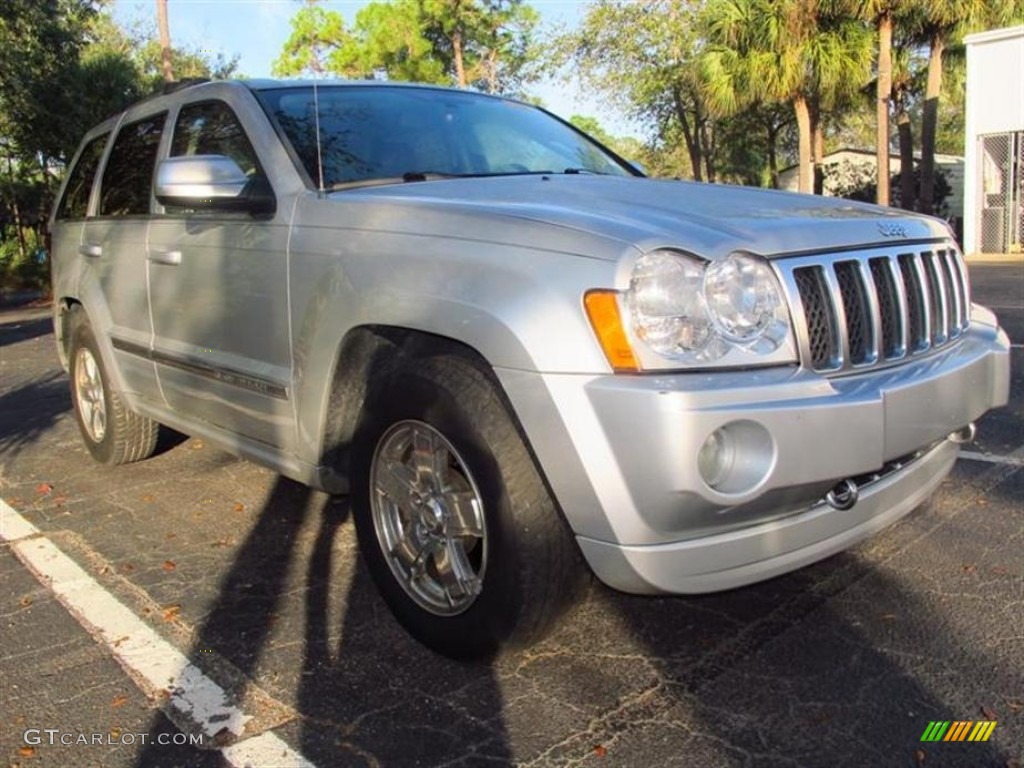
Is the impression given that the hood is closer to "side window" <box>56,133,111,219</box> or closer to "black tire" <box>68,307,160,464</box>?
"black tire" <box>68,307,160,464</box>

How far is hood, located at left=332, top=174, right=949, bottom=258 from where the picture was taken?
253cm

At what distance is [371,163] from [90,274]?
7.29 ft

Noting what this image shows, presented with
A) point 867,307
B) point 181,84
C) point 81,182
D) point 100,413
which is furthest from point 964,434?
point 81,182

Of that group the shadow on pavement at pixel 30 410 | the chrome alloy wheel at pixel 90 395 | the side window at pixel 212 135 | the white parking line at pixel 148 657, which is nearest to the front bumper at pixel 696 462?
the white parking line at pixel 148 657

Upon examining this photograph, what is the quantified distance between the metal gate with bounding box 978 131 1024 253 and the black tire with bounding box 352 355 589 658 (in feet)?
73.5

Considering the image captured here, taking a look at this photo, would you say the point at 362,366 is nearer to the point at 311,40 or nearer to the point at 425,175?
the point at 425,175

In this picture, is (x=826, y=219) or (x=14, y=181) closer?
(x=826, y=219)

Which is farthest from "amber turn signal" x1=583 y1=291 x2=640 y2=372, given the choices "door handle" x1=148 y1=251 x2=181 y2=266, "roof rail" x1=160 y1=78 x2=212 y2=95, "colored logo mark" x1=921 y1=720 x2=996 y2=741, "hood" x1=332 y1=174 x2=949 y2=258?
"roof rail" x1=160 y1=78 x2=212 y2=95

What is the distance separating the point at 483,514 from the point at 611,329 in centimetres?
65

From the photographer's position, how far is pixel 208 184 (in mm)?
3375

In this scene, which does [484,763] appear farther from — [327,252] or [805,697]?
[327,252]

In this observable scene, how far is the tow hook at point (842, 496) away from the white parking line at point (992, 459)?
8.23ft

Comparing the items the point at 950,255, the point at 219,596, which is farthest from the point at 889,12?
the point at 219,596

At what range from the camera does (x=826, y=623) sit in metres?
3.05
